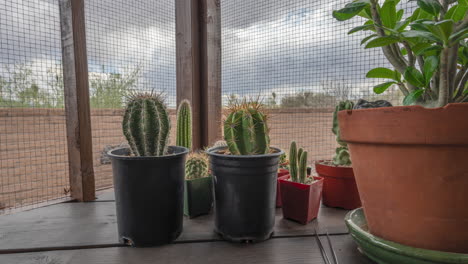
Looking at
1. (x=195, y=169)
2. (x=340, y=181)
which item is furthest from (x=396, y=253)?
(x=195, y=169)

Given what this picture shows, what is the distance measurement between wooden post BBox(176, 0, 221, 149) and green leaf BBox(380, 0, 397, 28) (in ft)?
3.22

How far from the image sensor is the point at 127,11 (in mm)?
1252

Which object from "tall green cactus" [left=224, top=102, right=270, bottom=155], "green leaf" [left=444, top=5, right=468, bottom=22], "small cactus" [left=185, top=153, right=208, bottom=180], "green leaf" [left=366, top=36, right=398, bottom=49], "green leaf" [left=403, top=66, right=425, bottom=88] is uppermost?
"green leaf" [left=444, top=5, right=468, bottom=22]

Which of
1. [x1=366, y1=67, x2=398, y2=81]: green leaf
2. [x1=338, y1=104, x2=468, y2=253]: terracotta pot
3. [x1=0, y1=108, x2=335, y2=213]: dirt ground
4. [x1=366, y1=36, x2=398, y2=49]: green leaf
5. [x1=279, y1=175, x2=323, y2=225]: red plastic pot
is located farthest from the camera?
[x1=0, y1=108, x2=335, y2=213]: dirt ground

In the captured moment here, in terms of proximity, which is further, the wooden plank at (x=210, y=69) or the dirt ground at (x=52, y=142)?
the wooden plank at (x=210, y=69)

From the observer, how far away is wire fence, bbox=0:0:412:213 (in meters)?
1.07

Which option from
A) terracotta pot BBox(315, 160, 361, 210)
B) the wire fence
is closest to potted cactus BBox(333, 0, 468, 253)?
terracotta pot BBox(315, 160, 361, 210)

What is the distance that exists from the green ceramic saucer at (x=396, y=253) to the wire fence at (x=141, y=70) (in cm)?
60

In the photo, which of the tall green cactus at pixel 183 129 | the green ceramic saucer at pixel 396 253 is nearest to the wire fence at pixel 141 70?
the tall green cactus at pixel 183 129

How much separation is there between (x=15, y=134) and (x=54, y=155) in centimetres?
21

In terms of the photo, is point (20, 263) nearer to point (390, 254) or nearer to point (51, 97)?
point (51, 97)

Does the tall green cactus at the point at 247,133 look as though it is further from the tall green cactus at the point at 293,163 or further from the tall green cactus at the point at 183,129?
the tall green cactus at the point at 183,129

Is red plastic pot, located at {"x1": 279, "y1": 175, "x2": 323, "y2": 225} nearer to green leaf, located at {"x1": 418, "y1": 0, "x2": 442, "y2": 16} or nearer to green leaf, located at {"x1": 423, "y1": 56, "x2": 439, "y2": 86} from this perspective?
green leaf, located at {"x1": 423, "y1": 56, "x2": 439, "y2": 86}

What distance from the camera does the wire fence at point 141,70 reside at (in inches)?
42.1
